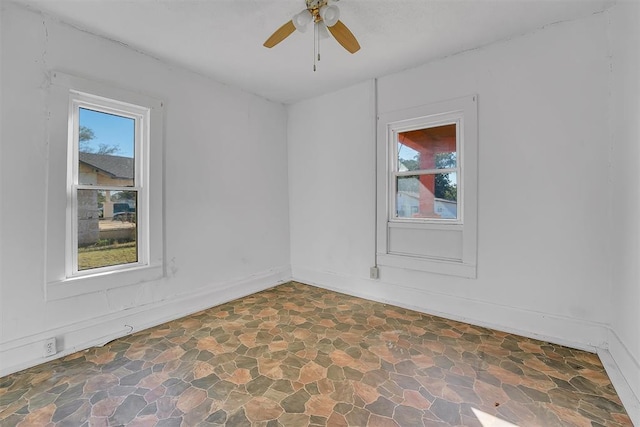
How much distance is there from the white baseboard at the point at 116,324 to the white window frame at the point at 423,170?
2.11m

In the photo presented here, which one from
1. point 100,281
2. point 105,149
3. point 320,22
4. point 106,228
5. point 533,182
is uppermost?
point 320,22

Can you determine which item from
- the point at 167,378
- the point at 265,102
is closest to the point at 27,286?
the point at 167,378

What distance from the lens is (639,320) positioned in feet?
5.63

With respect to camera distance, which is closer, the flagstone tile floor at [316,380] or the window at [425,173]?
the flagstone tile floor at [316,380]

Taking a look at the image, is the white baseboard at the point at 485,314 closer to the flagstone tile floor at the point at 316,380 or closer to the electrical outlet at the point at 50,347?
the flagstone tile floor at the point at 316,380

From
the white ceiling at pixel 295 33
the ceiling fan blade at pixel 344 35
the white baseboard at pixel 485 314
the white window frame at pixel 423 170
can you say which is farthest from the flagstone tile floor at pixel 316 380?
the white ceiling at pixel 295 33

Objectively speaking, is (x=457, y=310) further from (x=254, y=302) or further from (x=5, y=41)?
(x=5, y=41)

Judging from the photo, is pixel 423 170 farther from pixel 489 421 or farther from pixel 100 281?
pixel 100 281

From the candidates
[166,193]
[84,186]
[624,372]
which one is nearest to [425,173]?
[624,372]

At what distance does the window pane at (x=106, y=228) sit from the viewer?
248cm

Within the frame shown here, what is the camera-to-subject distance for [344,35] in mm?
2105

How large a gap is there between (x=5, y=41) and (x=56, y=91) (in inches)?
15.0

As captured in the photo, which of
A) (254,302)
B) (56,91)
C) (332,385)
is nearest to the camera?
(332,385)

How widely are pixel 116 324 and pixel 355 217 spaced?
2747 millimetres
